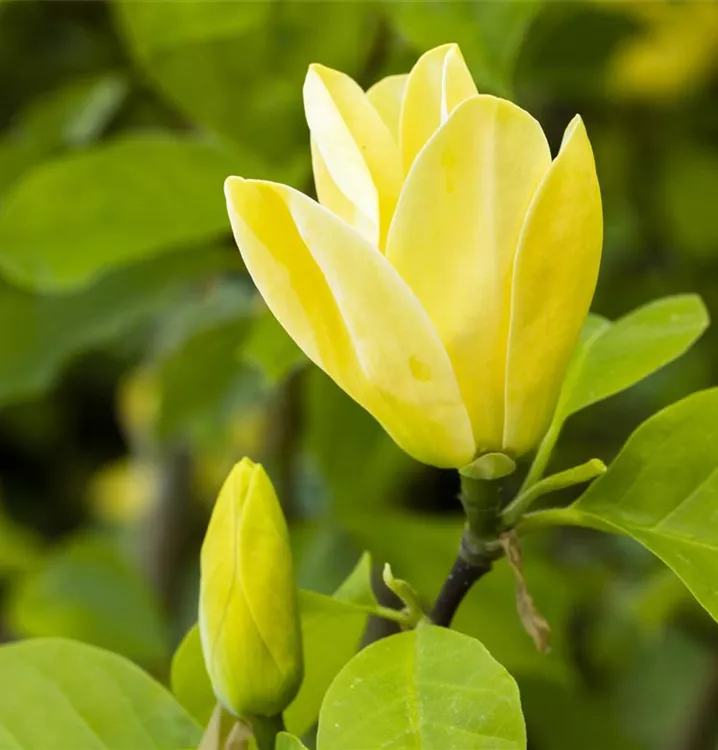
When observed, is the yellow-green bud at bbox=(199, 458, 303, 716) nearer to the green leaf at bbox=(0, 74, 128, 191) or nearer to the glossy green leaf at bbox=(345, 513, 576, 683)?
the glossy green leaf at bbox=(345, 513, 576, 683)

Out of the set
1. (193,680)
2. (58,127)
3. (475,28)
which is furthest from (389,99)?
(58,127)

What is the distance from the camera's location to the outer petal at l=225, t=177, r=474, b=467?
0.94 ft

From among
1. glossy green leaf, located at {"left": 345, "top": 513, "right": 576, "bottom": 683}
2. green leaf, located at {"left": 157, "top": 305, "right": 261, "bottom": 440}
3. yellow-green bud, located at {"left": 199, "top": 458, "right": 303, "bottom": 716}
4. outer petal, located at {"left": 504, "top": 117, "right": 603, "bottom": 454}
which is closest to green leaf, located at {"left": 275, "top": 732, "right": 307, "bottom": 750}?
yellow-green bud, located at {"left": 199, "top": 458, "right": 303, "bottom": 716}

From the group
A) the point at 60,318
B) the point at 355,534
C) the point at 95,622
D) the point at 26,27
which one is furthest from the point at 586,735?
the point at 26,27

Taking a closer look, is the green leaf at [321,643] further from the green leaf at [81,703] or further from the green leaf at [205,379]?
the green leaf at [205,379]

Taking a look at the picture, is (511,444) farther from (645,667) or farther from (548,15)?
(645,667)

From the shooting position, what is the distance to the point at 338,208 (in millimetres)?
325

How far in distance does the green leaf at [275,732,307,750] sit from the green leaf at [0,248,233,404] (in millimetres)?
474

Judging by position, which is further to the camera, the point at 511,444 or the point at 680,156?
the point at 680,156

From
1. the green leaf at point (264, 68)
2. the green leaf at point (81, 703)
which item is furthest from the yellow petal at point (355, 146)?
the green leaf at point (264, 68)

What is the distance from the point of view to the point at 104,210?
0.59 m

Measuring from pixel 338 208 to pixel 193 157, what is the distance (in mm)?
319

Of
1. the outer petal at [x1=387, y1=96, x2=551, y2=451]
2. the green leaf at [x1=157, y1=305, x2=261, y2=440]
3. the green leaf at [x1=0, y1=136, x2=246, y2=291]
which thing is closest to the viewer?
the outer petal at [x1=387, y1=96, x2=551, y2=451]

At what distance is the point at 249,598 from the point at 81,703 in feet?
0.35
